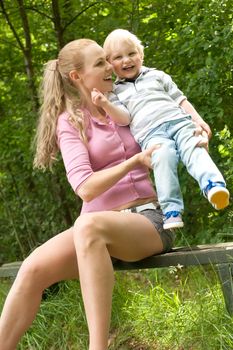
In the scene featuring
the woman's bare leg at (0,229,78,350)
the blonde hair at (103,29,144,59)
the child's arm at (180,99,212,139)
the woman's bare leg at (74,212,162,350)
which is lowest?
the woman's bare leg at (0,229,78,350)

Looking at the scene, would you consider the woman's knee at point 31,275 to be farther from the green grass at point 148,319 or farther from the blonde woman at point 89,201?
the green grass at point 148,319

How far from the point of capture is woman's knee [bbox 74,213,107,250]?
2.53 m

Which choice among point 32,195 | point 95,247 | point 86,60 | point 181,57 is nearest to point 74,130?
point 86,60

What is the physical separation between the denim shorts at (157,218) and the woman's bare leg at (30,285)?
327mm

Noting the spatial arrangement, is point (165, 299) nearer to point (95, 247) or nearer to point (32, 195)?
point (95, 247)

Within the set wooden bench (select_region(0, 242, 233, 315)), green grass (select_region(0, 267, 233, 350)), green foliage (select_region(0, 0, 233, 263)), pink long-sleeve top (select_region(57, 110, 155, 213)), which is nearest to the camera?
wooden bench (select_region(0, 242, 233, 315))

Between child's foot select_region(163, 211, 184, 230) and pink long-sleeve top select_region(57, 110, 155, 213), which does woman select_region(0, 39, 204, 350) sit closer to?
pink long-sleeve top select_region(57, 110, 155, 213)

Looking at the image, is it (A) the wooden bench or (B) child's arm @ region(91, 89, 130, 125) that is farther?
(B) child's arm @ region(91, 89, 130, 125)

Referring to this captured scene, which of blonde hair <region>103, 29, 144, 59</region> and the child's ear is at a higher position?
blonde hair <region>103, 29, 144, 59</region>

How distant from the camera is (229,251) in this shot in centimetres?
259

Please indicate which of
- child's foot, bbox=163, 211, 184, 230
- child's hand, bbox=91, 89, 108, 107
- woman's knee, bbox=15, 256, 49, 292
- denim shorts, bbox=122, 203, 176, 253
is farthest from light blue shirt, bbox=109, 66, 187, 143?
woman's knee, bbox=15, 256, 49, 292

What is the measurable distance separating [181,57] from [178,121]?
1.57m

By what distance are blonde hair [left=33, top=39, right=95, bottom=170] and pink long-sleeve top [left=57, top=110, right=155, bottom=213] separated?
5 centimetres

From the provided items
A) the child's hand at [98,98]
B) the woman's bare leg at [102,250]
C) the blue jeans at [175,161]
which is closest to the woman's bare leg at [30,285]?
the woman's bare leg at [102,250]
